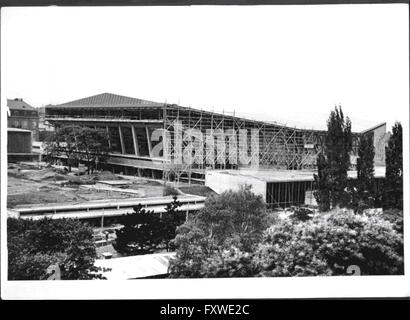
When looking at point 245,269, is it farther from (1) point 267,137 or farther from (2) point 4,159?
(2) point 4,159

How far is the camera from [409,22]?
12.0 feet

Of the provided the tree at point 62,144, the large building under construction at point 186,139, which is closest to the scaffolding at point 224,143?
the large building under construction at point 186,139

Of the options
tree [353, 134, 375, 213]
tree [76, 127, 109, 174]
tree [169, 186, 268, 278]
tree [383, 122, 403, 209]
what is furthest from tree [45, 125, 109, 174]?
tree [383, 122, 403, 209]

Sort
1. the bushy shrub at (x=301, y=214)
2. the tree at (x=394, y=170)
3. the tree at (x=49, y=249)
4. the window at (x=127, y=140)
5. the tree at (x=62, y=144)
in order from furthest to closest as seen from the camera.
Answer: the window at (x=127, y=140), the tree at (x=62, y=144), the bushy shrub at (x=301, y=214), the tree at (x=394, y=170), the tree at (x=49, y=249)

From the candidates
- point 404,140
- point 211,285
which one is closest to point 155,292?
point 211,285

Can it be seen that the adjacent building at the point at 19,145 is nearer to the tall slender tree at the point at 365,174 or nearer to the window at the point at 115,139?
the window at the point at 115,139

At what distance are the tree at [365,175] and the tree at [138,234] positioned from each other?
2.06m

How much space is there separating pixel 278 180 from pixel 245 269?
3.30ft

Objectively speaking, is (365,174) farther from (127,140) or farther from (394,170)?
(127,140)

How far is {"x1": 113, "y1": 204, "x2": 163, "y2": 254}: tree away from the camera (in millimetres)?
3900

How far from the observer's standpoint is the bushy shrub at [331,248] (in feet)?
12.3

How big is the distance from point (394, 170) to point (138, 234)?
105 inches

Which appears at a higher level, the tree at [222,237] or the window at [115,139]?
the window at [115,139]

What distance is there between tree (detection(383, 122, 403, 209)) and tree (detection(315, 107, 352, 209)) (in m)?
0.38
